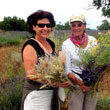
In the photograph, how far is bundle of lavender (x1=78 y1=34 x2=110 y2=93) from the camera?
1812 millimetres

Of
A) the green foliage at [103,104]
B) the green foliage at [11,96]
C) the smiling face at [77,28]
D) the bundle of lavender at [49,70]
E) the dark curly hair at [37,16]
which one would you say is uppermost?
the dark curly hair at [37,16]

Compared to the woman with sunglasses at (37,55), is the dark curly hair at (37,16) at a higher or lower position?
higher

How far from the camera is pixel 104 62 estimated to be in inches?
71.1

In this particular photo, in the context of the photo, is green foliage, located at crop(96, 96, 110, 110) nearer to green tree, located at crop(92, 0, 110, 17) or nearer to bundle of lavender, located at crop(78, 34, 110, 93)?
bundle of lavender, located at crop(78, 34, 110, 93)

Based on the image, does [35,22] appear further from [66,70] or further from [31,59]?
[66,70]

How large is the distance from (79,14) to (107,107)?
6.74ft

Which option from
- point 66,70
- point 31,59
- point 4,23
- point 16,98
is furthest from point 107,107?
point 4,23

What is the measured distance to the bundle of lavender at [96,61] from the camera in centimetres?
181

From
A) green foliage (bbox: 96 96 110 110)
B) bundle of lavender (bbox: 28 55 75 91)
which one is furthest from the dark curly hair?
green foliage (bbox: 96 96 110 110)

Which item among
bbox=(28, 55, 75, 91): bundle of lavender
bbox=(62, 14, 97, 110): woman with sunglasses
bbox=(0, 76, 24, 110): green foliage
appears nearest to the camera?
bbox=(28, 55, 75, 91): bundle of lavender

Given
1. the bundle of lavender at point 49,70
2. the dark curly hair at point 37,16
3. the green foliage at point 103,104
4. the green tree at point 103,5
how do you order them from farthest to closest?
the green tree at point 103,5 < the green foliage at point 103,104 < the dark curly hair at point 37,16 < the bundle of lavender at point 49,70

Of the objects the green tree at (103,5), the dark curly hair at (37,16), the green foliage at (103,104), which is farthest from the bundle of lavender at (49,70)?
the green tree at (103,5)

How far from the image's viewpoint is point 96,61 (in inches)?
73.0

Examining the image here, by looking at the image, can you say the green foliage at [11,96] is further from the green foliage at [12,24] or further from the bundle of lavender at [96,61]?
the green foliage at [12,24]
